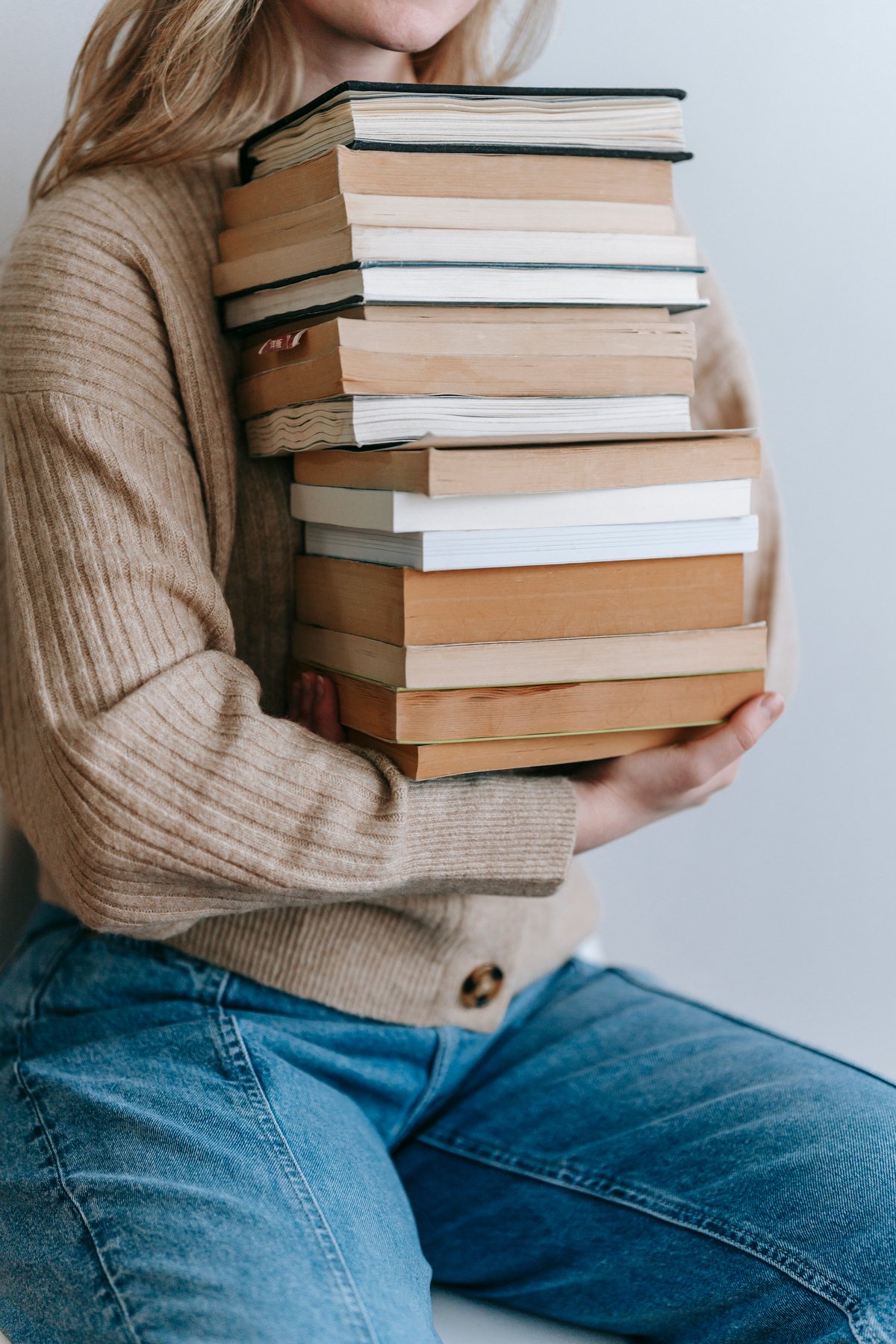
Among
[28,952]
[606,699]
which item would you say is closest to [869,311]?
[606,699]

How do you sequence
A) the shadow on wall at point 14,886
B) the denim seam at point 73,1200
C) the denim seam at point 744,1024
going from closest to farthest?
1. the denim seam at point 73,1200
2. the denim seam at point 744,1024
3. the shadow on wall at point 14,886

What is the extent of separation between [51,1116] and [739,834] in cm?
96

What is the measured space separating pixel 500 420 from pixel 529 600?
0.13 metres

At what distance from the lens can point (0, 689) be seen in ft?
3.17

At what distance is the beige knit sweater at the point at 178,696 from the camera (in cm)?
81

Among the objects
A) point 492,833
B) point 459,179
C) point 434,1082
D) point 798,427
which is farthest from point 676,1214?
point 798,427

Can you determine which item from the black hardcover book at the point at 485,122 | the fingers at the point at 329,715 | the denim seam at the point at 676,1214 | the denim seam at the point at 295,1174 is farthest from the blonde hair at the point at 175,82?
the denim seam at the point at 676,1214

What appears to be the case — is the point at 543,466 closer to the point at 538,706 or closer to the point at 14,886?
the point at 538,706

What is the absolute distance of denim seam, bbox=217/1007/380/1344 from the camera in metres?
0.74

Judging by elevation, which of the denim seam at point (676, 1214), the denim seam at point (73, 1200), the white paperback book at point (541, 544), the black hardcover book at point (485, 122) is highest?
the black hardcover book at point (485, 122)

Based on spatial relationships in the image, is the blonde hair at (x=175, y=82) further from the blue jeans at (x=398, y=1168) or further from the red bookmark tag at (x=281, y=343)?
the blue jeans at (x=398, y=1168)

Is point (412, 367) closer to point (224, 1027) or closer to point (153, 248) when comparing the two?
point (153, 248)

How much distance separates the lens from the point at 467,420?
827 mm

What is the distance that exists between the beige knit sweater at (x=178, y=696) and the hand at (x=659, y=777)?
0.05 metres
